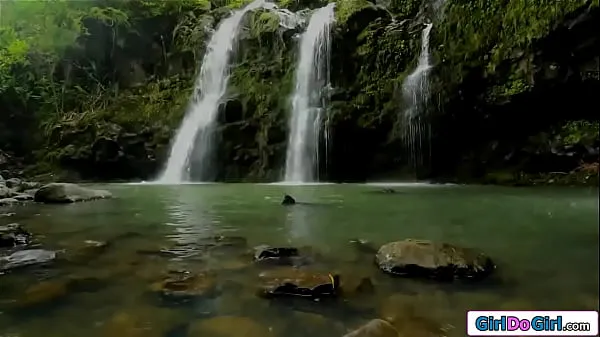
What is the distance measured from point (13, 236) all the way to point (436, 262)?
1429mm

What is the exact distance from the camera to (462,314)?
38.6 inches

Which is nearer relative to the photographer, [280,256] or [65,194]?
[280,256]

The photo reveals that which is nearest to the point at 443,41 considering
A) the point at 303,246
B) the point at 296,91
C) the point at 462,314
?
the point at 296,91

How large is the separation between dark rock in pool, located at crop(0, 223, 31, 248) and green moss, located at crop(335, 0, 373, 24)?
2301 millimetres

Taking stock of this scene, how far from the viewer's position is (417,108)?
261 cm

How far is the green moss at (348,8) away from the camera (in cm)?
311

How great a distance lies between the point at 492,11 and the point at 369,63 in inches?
76.4

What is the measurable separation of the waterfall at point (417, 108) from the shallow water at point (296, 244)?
1.68 ft

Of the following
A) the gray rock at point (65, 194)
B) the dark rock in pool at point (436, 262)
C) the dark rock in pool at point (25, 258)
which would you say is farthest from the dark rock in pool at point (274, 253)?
the gray rock at point (65, 194)

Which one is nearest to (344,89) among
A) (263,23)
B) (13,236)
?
(263,23)

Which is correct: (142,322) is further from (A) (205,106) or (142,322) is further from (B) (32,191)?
(A) (205,106)

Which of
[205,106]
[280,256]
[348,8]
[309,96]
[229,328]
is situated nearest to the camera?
[229,328]

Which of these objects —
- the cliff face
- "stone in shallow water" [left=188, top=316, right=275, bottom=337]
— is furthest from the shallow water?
the cliff face
